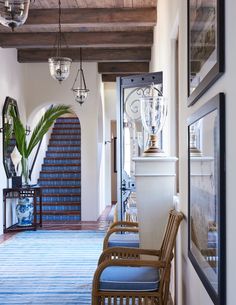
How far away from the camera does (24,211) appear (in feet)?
25.6

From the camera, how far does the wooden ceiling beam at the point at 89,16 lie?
6348 millimetres

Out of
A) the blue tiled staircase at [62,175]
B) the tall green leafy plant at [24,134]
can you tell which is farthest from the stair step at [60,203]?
the tall green leafy plant at [24,134]

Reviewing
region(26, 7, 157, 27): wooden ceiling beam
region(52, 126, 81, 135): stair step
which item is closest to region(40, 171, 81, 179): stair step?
region(52, 126, 81, 135): stair step

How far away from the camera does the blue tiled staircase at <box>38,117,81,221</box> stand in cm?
998

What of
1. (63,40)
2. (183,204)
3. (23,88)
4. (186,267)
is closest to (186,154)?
(183,204)

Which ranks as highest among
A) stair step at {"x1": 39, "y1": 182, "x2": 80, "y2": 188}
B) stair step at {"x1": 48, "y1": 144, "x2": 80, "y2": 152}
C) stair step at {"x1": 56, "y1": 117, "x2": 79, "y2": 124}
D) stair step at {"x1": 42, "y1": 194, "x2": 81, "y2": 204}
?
stair step at {"x1": 56, "y1": 117, "x2": 79, "y2": 124}

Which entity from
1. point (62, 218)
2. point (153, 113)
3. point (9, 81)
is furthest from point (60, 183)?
point (153, 113)

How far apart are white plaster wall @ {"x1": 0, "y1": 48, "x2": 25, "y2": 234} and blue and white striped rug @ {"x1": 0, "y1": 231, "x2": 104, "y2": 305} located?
1.12 m

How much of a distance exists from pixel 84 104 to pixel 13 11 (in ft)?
20.3

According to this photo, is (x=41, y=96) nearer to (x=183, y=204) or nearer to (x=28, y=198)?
(x=28, y=198)

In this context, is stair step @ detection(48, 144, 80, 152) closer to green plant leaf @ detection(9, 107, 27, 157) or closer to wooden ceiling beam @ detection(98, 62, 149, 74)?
wooden ceiling beam @ detection(98, 62, 149, 74)

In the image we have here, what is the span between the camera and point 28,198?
791cm

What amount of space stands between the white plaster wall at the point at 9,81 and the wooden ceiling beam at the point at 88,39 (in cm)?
43

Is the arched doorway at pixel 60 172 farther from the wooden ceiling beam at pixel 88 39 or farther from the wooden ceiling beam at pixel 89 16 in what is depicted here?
the wooden ceiling beam at pixel 89 16
